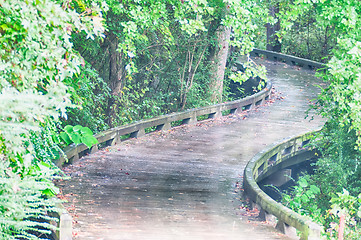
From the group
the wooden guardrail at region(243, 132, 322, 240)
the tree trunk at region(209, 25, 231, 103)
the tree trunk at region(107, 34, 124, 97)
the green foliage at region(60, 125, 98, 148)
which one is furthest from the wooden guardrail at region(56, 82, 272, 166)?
the wooden guardrail at region(243, 132, 322, 240)

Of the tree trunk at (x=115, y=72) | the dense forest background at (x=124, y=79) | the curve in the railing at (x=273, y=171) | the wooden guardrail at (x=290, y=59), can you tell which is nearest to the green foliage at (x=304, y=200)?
the dense forest background at (x=124, y=79)

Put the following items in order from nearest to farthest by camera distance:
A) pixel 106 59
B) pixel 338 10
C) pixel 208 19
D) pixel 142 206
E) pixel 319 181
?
pixel 142 206 < pixel 338 10 < pixel 319 181 < pixel 106 59 < pixel 208 19

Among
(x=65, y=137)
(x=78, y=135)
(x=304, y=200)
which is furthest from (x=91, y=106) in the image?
Result: (x=304, y=200)

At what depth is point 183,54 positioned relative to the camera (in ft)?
65.3

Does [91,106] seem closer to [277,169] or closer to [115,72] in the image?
[115,72]

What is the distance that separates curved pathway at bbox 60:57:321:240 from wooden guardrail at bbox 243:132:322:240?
30 cm

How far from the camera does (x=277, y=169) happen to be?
51.3 feet

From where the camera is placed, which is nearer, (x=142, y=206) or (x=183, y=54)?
(x=142, y=206)

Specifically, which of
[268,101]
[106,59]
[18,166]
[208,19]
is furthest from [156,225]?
[268,101]

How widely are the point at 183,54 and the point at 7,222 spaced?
14.8 m

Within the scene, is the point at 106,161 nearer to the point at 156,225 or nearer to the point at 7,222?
the point at 156,225

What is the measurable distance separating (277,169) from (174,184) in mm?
4814

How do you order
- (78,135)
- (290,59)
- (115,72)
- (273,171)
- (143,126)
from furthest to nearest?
(290,59) → (115,72) → (273,171) → (143,126) → (78,135)

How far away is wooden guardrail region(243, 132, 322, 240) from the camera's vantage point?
8.79 metres
